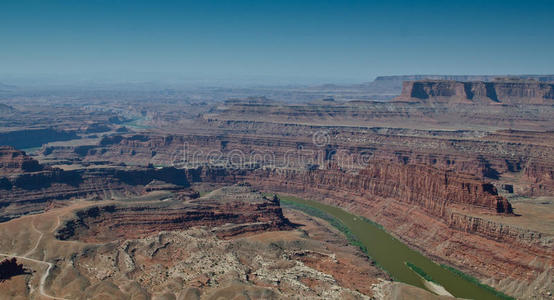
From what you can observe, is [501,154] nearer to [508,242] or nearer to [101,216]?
[508,242]

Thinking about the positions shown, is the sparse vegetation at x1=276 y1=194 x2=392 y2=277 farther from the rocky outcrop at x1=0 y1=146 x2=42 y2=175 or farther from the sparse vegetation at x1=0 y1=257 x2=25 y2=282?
the rocky outcrop at x1=0 y1=146 x2=42 y2=175

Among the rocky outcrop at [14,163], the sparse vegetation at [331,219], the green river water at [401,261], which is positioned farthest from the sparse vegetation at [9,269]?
the rocky outcrop at [14,163]

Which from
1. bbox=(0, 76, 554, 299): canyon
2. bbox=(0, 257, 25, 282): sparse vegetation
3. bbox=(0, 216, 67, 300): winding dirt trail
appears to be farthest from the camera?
bbox=(0, 76, 554, 299): canyon

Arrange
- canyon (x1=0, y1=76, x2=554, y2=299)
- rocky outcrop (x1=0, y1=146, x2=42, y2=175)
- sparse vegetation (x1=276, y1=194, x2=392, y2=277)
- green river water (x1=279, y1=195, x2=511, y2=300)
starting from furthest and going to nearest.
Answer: rocky outcrop (x1=0, y1=146, x2=42, y2=175) → sparse vegetation (x1=276, y1=194, x2=392, y2=277) → green river water (x1=279, y1=195, x2=511, y2=300) → canyon (x1=0, y1=76, x2=554, y2=299)

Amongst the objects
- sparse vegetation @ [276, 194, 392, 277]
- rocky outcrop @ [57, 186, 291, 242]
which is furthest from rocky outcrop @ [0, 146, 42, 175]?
sparse vegetation @ [276, 194, 392, 277]

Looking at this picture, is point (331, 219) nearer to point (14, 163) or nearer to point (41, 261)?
point (41, 261)

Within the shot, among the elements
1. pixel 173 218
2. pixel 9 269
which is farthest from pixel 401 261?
pixel 9 269
